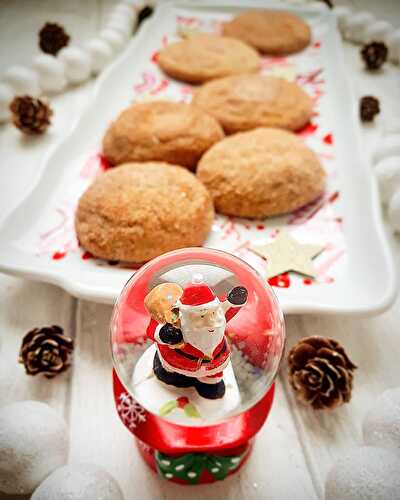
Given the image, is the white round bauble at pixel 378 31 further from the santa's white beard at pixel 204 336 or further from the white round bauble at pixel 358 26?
the santa's white beard at pixel 204 336

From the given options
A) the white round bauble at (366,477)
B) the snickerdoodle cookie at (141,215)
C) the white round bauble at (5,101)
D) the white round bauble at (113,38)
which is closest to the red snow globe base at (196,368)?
the white round bauble at (366,477)

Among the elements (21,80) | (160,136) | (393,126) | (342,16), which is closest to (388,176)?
(393,126)

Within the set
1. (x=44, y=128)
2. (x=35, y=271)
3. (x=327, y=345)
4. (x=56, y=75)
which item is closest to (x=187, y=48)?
(x=56, y=75)

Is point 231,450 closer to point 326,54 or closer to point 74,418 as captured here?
point 74,418

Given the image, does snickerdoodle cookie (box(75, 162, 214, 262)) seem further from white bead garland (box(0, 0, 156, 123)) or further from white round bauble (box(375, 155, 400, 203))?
white bead garland (box(0, 0, 156, 123))

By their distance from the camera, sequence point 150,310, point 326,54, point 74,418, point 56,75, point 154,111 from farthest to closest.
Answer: point 326,54 < point 56,75 < point 154,111 < point 74,418 < point 150,310

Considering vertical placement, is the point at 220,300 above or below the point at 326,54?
above

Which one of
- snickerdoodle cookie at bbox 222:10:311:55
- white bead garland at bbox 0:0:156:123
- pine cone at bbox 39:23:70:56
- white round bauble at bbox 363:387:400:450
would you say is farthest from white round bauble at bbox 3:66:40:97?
white round bauble at bbox 363:387:400:450

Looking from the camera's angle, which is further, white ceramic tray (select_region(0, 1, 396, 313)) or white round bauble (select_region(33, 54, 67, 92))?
white round bauble (select_region(33, 54, 67, 92))
